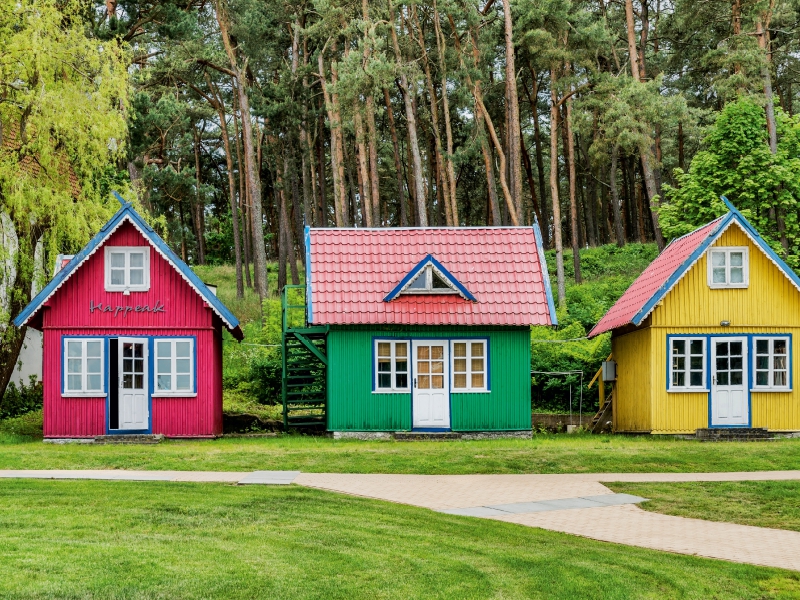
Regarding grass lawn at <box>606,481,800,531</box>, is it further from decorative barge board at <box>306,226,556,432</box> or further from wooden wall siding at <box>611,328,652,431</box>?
wooden wall siding at <box>611,328,652,431</box>

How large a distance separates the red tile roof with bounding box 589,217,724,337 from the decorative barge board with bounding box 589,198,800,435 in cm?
26

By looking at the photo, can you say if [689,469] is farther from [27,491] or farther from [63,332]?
[63,332]

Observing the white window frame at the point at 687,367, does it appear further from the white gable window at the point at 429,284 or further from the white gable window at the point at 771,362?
the white gable window at the point at 429,284

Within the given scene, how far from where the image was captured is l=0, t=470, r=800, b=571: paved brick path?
39.5 feet

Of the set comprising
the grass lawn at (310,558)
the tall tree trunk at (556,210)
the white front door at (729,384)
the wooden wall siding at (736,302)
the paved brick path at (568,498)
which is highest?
the tall tree trunk at (556,210)

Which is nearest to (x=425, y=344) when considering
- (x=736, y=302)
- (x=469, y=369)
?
(x=469, y=369)

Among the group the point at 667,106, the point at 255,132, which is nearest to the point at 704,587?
the point at 667,106

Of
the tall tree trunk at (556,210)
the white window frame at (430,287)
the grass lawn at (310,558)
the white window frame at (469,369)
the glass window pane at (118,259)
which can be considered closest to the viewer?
the grass lawn at (310,558)

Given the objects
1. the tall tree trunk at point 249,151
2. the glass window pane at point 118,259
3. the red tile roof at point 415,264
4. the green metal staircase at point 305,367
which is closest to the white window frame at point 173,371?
the glass window pane at point 118,259

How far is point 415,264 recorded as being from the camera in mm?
26188

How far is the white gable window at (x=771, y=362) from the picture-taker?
24.9 m

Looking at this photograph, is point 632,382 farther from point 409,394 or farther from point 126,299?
point 126,299

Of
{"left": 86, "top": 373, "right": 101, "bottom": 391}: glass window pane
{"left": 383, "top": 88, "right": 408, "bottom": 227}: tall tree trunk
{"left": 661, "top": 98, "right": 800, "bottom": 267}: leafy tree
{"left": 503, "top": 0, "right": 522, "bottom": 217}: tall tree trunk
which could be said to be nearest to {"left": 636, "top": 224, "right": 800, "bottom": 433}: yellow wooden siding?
{"left": 661, "top": 98, "right": 800, "bottom": 267}: leafy tree

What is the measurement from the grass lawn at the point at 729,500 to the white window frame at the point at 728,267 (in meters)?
8.71
